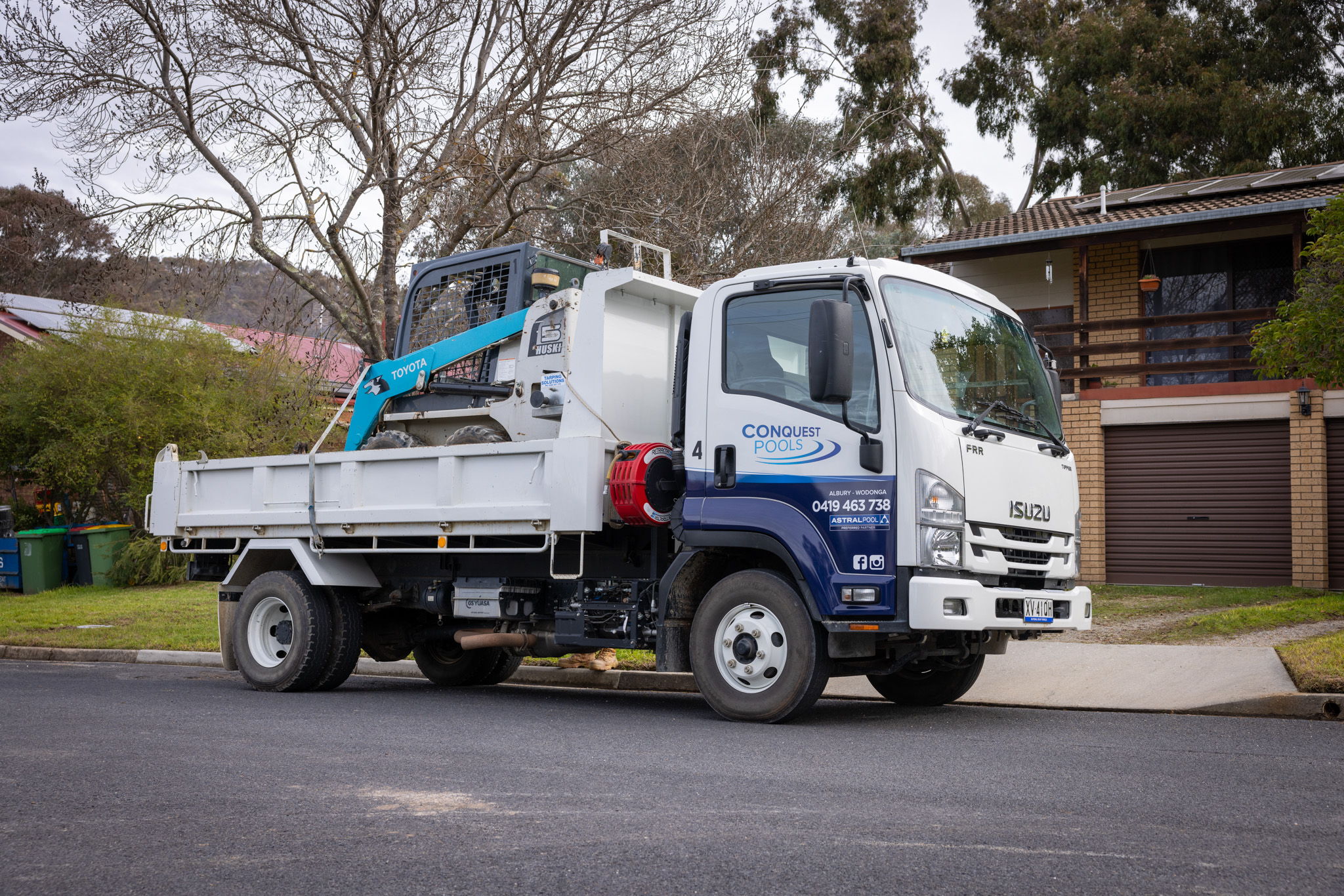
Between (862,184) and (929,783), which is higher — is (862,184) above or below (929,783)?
above

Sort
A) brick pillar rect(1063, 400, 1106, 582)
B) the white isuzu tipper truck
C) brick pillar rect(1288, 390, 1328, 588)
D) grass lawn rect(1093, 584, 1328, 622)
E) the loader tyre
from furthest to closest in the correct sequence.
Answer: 1. brick pillar rect(1063, 400, 1106, 582)
2. brick pillar rect(1288, 390, 1328, 588)
3. grass lawn rect(1093, 584, 1328, 622)
4. the loader tyre
5. the white isuzu tipper truck

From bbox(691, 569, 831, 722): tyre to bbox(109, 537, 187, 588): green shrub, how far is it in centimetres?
1487

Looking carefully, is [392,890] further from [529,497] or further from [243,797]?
[529,497]

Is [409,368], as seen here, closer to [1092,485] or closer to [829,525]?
[829,525]

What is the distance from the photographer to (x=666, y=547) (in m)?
8.36

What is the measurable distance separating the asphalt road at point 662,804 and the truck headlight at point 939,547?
99 cm

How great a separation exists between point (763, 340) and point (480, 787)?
342 centimetres

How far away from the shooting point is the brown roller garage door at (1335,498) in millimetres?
16797

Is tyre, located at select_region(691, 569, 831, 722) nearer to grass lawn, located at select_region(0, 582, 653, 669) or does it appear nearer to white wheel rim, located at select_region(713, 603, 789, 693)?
white wheel rim, located at select_region(713, 603, 789, 693)

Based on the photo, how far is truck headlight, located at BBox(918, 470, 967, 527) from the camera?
702 cm

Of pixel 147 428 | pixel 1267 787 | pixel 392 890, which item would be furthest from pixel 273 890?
pixel 147 428

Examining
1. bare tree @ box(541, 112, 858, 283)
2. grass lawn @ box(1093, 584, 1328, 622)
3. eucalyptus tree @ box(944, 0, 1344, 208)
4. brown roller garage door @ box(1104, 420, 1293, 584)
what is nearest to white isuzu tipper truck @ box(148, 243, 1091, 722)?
grass lawn @ box(1093, 584, 1328, 622)

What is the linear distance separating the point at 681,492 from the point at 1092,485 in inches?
471

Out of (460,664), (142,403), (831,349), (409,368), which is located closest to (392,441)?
(409,368)
